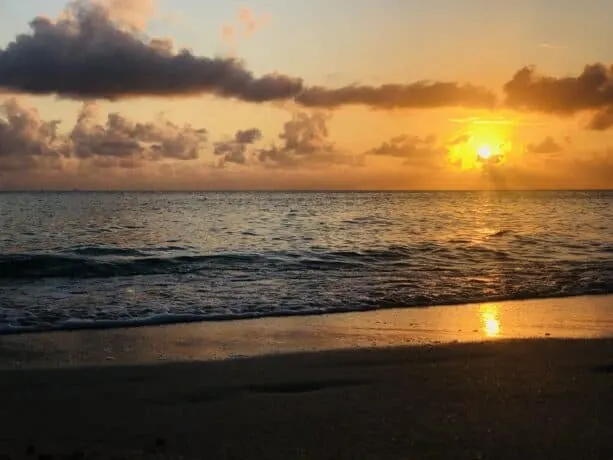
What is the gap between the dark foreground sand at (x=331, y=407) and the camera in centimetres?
601

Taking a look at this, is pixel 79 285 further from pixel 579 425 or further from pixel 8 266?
pixel 579 425

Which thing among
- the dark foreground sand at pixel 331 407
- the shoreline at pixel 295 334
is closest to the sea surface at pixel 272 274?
the shoreline at pixel 295 334

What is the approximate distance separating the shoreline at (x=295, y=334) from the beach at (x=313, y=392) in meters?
0.06

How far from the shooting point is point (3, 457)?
5.88m

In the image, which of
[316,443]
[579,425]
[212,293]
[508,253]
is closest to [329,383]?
[316,443]

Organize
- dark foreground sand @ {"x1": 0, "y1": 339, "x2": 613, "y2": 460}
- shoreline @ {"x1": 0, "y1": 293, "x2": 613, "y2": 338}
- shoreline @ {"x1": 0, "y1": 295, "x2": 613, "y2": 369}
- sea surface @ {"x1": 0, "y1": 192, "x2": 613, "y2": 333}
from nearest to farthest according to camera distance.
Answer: dark foreground sand @ {"x1": 0, "y1": 339, "x2": 613, "y2": 460} → shoreline @ {"x1": 0, "y1": 295, "x2": 613, "y2": 369} → shoreline @ {"x1": 0, "y1": 293, "x2": 613, "y2": 338} → sea surface @ {"x1": 0, "y1": 192, "x2": 613, "y2": 333}

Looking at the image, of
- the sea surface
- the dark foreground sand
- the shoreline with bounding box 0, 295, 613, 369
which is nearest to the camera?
the dark foreground sand

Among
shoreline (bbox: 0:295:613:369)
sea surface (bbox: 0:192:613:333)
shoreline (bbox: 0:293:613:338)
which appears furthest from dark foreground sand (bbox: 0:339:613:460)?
sea surface (bbox: 0:192:613:333)

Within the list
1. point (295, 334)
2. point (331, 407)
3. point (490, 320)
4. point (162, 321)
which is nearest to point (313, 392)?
point (331, 407)

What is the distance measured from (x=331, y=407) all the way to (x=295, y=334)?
4.92m

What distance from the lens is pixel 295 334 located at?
12086 millimetres

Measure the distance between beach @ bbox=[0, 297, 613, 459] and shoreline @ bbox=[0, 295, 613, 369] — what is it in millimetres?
58

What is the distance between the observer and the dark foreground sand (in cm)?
601

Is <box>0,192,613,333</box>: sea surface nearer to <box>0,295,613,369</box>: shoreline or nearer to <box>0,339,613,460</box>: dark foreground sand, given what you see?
<box>0,295,613,369</box>: shoreline
